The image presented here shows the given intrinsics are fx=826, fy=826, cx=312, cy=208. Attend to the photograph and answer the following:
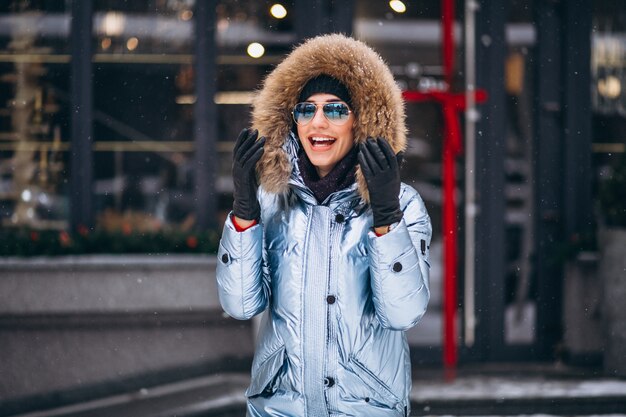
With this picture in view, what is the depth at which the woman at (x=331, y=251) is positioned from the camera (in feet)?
8.67

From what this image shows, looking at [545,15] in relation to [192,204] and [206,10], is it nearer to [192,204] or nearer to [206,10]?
[206,10]

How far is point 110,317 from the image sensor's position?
6.20m

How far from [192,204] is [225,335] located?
109 centimetres

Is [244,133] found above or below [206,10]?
below

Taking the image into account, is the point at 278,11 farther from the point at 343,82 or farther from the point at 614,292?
the point at 343,82

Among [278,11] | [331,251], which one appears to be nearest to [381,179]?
[331,251]

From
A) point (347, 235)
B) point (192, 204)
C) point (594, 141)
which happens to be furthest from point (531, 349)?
point (347, 235)

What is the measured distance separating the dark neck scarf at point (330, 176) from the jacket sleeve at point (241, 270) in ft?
0.79

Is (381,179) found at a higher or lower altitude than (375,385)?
higher

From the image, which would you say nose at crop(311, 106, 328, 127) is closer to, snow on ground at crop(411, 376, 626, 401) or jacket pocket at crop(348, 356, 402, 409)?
jacket pocket at crop(348, 356, 402, 409)

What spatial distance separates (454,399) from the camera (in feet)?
18.5

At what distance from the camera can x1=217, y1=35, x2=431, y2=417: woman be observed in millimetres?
2643

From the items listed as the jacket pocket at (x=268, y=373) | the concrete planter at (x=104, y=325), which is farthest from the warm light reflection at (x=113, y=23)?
the jacket pocket at (x=268, y=373)

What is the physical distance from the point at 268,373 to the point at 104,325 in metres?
3.76
